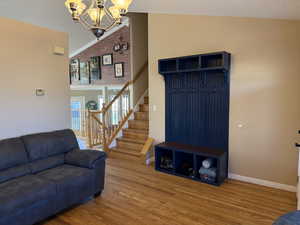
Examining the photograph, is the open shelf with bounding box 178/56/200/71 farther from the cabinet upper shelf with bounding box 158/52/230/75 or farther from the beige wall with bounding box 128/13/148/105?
the beige wall with bounding box 128/13/148/105

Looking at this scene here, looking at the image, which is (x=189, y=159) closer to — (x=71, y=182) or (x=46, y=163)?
(x=71, y=182)

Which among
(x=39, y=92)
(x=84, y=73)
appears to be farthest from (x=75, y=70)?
(x=39, y=92)

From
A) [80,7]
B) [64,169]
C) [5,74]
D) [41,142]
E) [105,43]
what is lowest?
[64,169]

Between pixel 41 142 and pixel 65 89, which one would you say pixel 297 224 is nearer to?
pixel 41 142

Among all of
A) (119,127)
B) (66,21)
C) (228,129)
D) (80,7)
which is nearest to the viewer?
(80,7)

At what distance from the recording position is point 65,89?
3.94m

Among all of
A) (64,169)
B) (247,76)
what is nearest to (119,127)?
(64,169)

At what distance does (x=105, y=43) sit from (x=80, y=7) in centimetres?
470

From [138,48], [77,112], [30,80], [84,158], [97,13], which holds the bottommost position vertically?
[84,158]

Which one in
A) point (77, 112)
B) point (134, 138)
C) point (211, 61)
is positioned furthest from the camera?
point (77, 112)

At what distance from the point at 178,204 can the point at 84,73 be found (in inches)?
246

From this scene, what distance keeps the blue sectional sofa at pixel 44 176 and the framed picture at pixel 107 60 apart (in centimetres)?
397

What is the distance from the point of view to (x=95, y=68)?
753 centimetres

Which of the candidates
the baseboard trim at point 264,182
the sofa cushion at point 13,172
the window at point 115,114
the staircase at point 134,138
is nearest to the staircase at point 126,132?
the staircase at point 134,138
